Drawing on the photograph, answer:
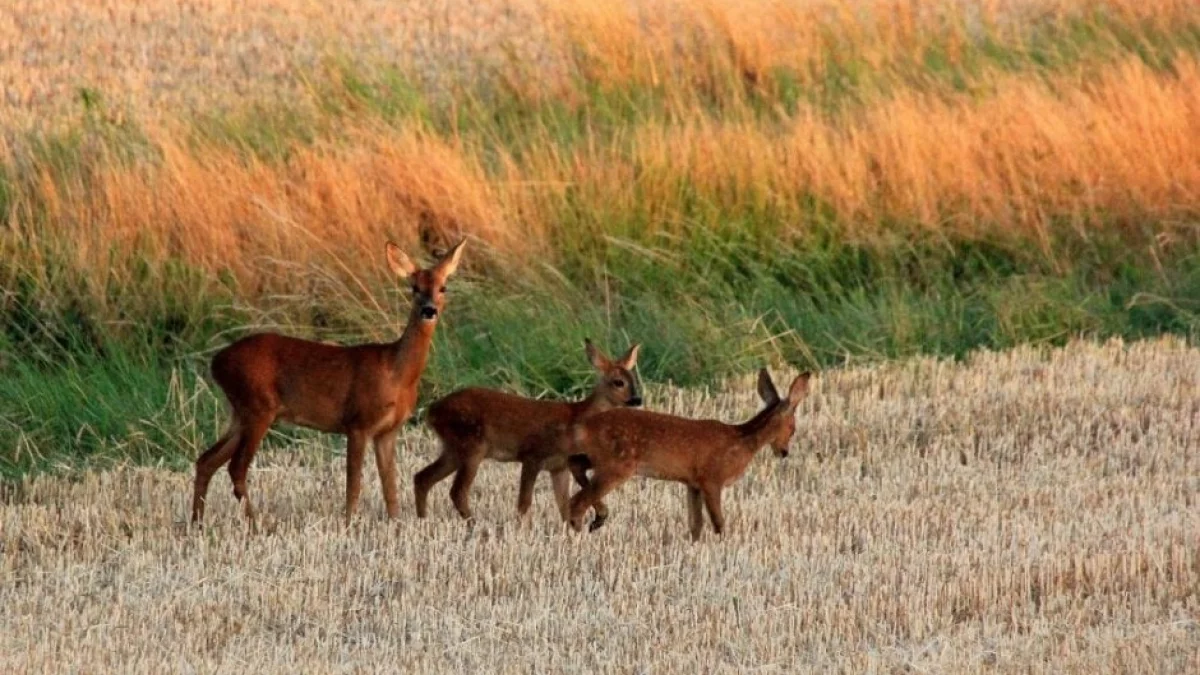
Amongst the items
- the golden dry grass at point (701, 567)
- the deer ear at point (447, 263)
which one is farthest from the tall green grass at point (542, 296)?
the deer ear at point (447, 263)

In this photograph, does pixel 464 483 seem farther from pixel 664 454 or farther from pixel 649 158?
pixel 649 158

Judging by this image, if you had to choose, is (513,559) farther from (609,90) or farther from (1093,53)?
(1093,53)

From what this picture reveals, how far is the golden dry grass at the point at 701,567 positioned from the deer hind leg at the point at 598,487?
0.50 ft

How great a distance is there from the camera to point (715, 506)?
9109 mm

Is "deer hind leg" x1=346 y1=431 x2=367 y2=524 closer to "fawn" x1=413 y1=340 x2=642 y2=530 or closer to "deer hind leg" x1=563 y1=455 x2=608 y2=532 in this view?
"fawn" x1=413 y1=340 x2=642 y2=530

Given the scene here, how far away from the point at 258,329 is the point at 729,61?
5.75m

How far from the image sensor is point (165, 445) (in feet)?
36.2

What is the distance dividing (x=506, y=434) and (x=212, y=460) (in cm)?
125

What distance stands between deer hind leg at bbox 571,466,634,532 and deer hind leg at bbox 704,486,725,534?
13.0 inches

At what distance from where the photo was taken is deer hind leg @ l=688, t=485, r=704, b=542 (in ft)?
29.8

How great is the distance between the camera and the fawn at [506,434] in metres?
9.43

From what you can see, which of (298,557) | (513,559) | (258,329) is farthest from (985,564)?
(258,329)

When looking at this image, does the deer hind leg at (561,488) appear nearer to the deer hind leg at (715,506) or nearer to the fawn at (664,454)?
the fawn at (664,454)

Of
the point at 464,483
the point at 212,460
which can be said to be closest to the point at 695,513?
the point at 464,483
